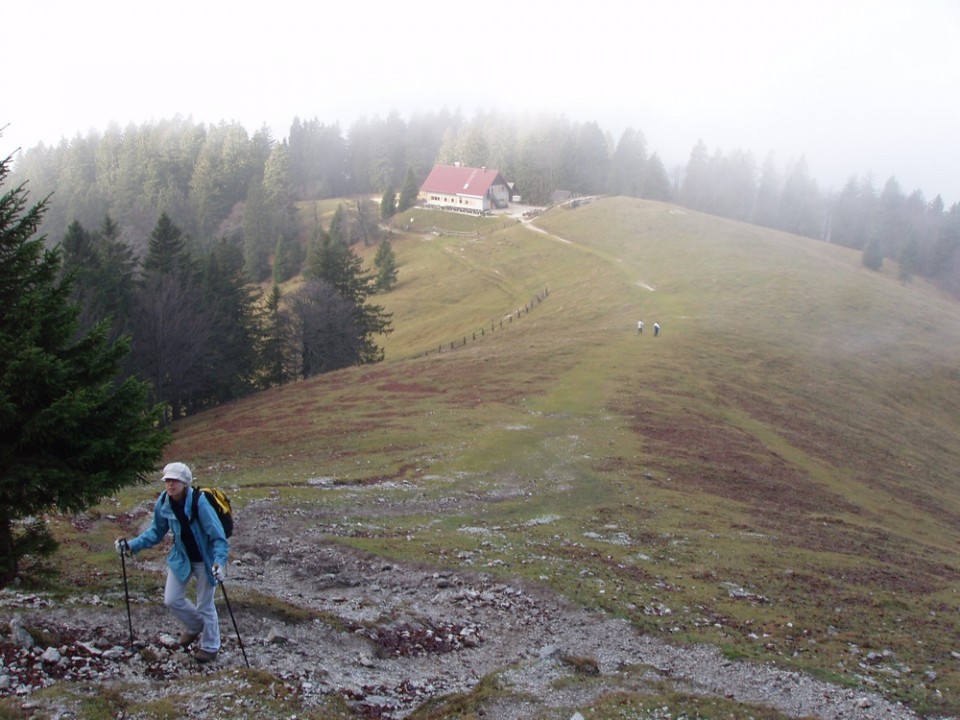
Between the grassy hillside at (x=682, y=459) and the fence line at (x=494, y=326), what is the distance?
2.91ft

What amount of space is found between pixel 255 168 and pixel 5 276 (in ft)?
566

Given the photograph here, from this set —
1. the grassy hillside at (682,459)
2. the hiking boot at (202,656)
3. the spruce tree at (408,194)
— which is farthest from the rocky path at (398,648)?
the spruce tree at (408,194)

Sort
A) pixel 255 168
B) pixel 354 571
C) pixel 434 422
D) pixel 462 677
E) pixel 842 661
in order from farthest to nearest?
pixel 255 168
pixel 434 422
pixel 354 571
pixel 842 661
pixel 462 677

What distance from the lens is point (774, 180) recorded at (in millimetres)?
197000

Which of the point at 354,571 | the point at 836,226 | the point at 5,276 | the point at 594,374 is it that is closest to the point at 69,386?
the point at 5,276

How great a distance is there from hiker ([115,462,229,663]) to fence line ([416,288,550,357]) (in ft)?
199

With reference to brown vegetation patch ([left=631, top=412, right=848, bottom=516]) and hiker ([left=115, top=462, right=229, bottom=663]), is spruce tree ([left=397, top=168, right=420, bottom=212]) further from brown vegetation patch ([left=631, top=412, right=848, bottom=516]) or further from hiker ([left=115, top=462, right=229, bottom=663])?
hiker ([left=115, top=462, right=229, bottom=663])

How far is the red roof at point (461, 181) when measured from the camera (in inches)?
6230

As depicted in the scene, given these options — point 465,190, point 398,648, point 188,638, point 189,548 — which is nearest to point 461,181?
point 465,190

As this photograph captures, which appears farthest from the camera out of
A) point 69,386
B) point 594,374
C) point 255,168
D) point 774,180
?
point 774,180

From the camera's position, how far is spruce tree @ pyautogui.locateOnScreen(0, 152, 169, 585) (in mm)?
12859

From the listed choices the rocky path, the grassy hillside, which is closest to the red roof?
the grassy hillside

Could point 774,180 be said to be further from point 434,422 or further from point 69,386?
point 69,386

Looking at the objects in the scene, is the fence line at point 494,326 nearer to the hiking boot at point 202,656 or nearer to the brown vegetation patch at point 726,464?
the brown vegetation patch at point 726,464
